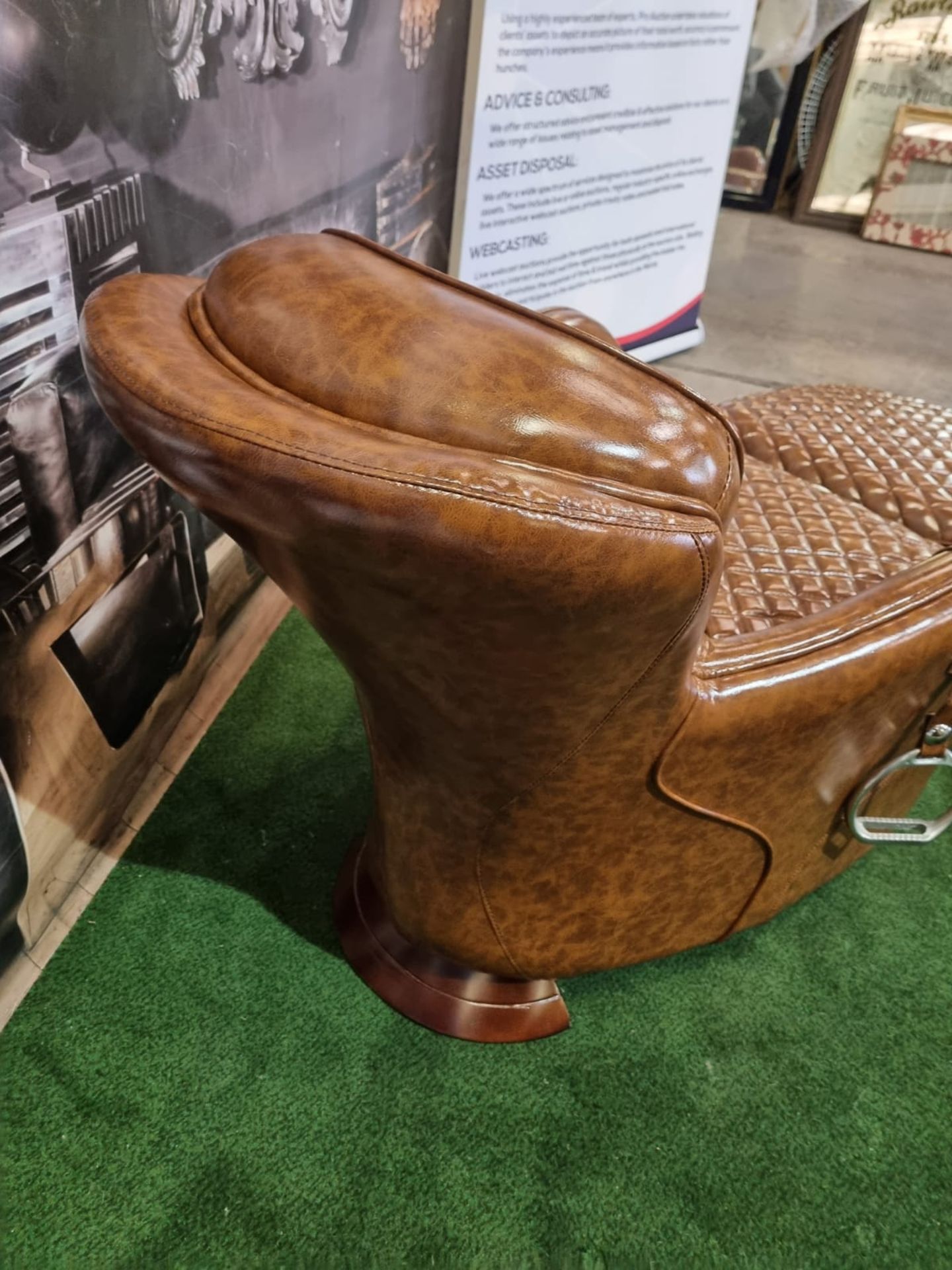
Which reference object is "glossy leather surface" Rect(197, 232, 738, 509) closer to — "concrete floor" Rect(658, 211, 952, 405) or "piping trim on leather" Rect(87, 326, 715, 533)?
"piping trim on leather" Rect(87, 326, 715, 533)

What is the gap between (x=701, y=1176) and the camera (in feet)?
3.53

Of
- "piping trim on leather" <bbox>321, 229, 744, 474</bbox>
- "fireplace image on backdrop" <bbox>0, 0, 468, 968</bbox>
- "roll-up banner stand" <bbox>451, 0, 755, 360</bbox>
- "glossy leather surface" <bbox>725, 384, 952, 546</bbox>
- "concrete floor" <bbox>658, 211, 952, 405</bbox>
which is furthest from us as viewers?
"concrete floor" <bbox>658, 211, 952, 405</bbox>

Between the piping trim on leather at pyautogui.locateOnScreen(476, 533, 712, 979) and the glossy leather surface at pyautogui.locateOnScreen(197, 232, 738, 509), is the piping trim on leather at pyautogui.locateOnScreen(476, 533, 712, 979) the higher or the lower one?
the lower one

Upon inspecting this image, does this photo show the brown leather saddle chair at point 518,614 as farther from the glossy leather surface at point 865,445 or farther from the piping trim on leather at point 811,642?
the glossy leather surface at point 865,445

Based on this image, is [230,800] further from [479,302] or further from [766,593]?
[479,302]

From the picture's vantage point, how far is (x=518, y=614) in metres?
0.64

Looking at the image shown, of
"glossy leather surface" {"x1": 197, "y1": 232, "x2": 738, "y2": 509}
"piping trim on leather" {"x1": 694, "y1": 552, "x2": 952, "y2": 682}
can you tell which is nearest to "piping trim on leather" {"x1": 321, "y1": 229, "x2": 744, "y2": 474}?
"glossy leather surface" {"x1": 197, "y1": 232, "x2": 738, "y2": 509}

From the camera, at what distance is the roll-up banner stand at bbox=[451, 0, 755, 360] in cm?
214

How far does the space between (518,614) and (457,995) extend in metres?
0.75

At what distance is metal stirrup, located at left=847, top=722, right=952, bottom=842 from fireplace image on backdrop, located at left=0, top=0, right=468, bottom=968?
3.43 feet

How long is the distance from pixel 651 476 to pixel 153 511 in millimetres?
952

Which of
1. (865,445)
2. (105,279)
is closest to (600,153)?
(865,445)

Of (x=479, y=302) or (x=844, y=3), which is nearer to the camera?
(x=479, y=302)

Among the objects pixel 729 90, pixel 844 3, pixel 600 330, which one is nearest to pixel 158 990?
pixel 600 330
